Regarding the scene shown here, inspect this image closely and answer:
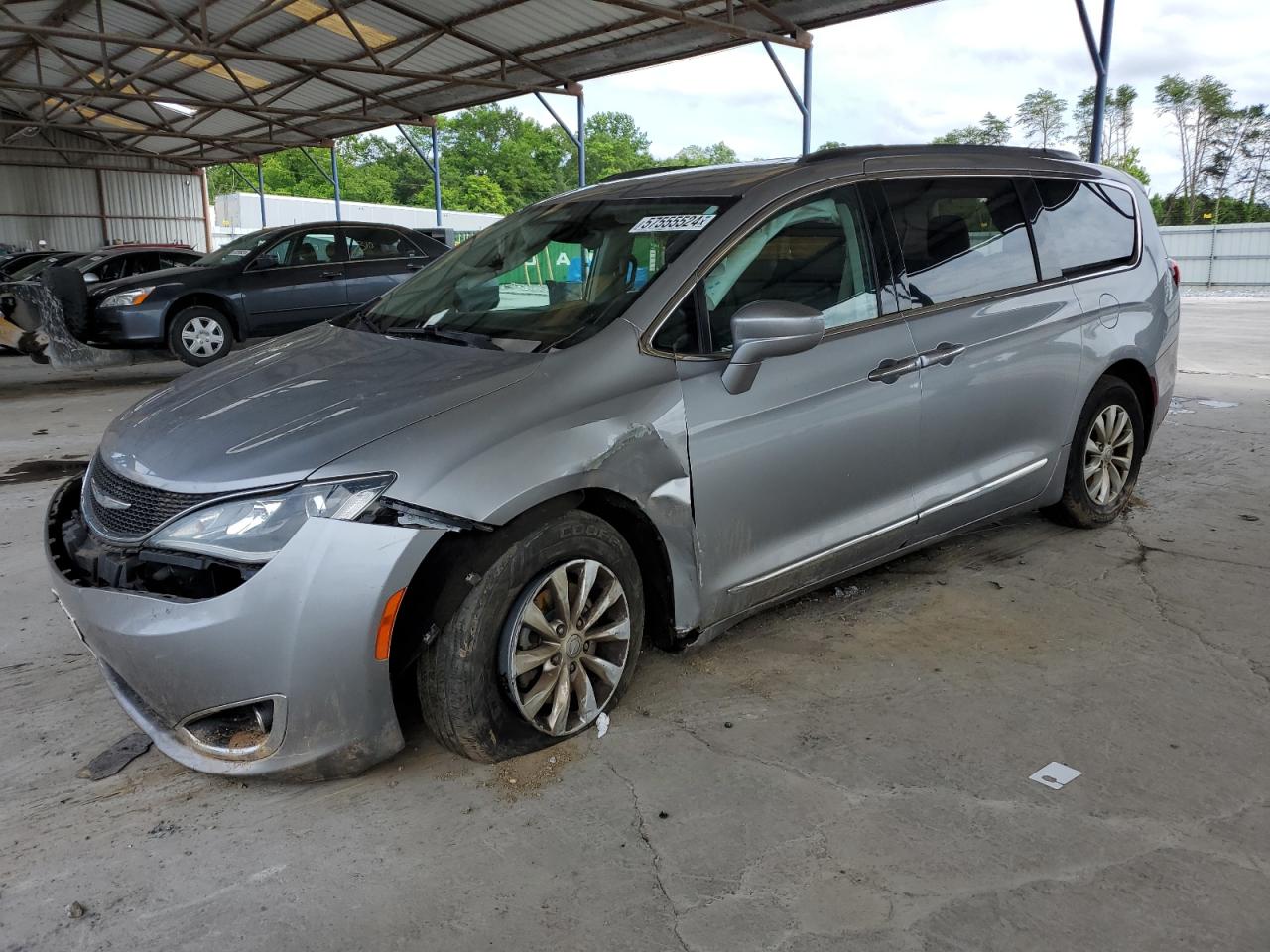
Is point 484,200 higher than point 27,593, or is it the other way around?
point 484,200

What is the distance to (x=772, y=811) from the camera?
2.62m

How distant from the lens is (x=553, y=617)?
9.19 ft

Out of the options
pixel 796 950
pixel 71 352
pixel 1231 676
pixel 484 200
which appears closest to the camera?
pixel 796 950

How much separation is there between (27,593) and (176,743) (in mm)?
2191

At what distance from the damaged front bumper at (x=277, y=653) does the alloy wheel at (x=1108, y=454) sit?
10.9ft

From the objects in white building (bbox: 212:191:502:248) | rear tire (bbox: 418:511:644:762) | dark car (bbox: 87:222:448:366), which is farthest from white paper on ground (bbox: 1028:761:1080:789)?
white building (bbox: 212:191:502:248)

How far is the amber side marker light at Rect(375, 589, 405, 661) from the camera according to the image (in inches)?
96.0

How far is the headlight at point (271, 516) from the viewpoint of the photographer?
7.89 feet

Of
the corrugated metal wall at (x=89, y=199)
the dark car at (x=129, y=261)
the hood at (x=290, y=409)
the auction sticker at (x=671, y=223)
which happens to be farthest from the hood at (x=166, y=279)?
the corrugated metal wall at (x=89, y=199)

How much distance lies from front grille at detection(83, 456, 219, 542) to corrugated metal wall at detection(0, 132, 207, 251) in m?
31.7

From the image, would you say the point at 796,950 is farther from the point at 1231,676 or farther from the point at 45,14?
the point at 45,14

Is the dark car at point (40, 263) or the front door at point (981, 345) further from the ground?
the dark car at point (40, 263)

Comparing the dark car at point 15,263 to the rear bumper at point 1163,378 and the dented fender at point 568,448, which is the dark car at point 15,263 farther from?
the rear bumper at point 1163,378

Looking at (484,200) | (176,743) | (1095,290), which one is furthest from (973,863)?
(484,200)
